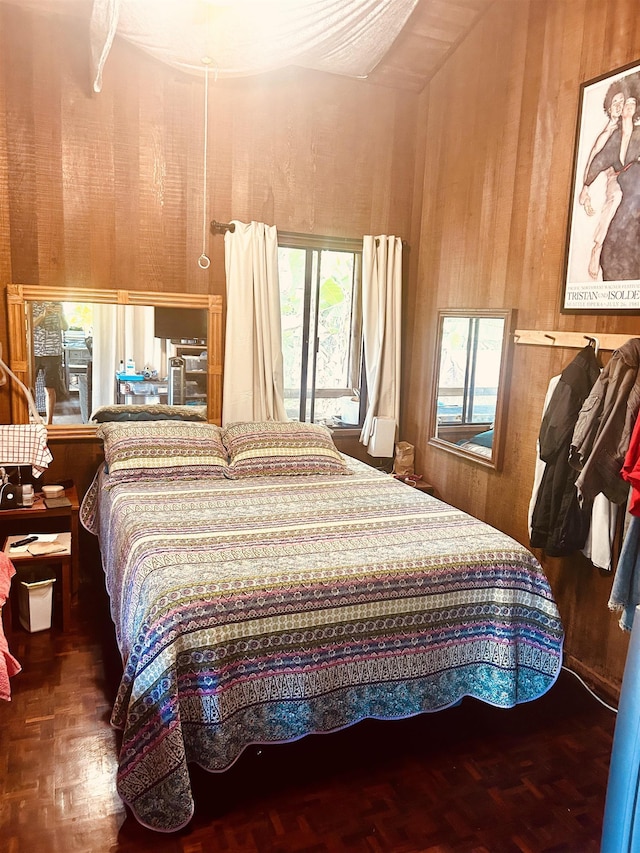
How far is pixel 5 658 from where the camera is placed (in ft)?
6.19

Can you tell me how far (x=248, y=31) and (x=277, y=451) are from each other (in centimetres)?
209

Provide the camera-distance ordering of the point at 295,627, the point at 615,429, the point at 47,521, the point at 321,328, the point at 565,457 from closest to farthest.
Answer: the point at 295,627 → the point at 615,429 → the point at 565,457 → the point at 47,521 → the point at 321,328

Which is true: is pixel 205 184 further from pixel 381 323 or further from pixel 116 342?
pixel 381 323

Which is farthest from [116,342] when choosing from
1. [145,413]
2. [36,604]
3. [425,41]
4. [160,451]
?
[425,41]

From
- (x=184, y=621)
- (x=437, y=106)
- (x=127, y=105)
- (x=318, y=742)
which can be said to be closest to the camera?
(x=184, y=621)

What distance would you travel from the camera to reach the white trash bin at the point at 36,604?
9.82 ft

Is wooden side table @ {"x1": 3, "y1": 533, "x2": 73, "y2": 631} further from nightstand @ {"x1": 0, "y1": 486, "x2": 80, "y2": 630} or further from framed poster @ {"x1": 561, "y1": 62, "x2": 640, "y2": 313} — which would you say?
framed poster @ {"x1": 561, "y1": 62, "x2": 640, "y2": 313}

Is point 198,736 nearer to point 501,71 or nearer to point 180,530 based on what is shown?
point 180,530

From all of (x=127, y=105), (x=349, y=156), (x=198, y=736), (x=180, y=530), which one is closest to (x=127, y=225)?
(x=127, y=105)

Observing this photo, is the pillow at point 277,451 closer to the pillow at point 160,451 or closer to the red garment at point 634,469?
the pillow at point 160,451

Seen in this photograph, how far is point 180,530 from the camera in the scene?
244cm

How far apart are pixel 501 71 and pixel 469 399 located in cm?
173

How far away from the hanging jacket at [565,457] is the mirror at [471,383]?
639 millimetres

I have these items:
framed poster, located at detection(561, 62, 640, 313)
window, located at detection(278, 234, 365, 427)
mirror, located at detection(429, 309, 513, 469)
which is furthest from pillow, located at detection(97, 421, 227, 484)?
framed poster, located at detection(561, 62, 640, 313)
